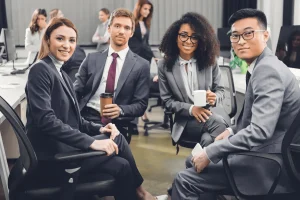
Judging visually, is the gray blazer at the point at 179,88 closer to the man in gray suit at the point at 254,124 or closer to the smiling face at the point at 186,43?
the smiling face at the point at 186,43

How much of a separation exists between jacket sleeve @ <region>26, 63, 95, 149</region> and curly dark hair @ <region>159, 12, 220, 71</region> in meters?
1.01

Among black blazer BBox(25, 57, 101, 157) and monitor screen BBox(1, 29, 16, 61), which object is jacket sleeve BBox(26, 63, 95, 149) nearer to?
black blazer BBox(25, 57, 101, 157)

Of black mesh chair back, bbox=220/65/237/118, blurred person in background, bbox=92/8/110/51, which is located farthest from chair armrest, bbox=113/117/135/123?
blurred person in background, bbox=92/8/110/51

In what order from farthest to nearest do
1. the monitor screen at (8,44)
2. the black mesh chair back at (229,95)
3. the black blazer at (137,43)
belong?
the black blazer at (137,43) < the monitor screen at (8,44) < the black mesh chair back at (229,95)

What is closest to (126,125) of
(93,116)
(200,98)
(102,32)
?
(93,116)

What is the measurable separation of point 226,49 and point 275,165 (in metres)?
2.75

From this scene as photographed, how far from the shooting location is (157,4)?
6672mm

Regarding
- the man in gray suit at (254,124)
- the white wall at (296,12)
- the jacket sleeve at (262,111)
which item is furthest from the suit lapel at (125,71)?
the white wall at (296,12)

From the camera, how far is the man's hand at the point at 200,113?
2465 mm

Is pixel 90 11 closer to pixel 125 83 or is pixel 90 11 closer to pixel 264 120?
pixel 125 83

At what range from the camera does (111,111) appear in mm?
2369

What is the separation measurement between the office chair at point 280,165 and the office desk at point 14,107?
1.48m

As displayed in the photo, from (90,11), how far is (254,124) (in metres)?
5.39

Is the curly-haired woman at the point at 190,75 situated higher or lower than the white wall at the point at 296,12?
lower
